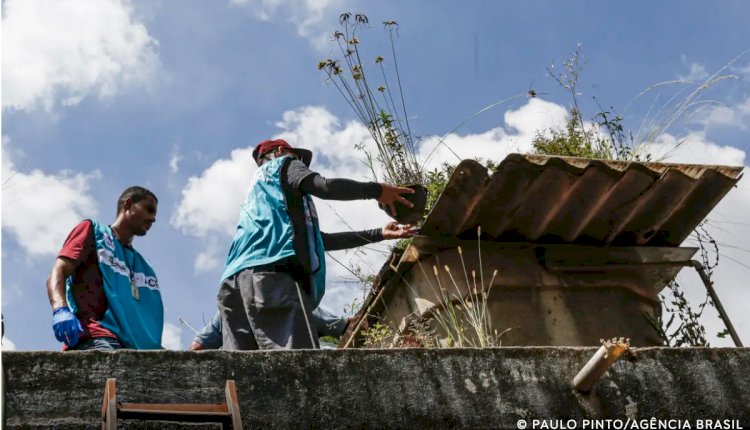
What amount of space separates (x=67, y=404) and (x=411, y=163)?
2.96 m

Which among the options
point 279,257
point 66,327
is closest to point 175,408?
point 66,327

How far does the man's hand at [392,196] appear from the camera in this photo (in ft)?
16.6

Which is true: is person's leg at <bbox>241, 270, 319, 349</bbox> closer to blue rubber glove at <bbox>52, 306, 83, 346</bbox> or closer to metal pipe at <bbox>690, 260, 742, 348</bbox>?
blue rubber glove at <bbox>52, 306, 83, 346</bbox>

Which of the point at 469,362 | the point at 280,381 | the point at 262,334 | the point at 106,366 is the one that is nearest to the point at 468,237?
the point at 262,334

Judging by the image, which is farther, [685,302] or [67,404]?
[685,302]

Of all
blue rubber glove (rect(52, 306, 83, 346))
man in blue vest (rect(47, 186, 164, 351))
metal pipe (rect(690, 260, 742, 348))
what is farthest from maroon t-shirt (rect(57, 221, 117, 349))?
metal pipe (rect(690, 260, 742, 348))

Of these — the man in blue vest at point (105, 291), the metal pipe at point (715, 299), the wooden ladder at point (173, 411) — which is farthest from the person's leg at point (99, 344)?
the metal pipe at point (715, 299)

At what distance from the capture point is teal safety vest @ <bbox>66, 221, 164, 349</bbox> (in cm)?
453

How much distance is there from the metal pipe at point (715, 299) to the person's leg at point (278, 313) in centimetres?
229

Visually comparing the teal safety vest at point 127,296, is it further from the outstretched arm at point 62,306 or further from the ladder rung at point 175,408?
the ladder rung at point 175,408

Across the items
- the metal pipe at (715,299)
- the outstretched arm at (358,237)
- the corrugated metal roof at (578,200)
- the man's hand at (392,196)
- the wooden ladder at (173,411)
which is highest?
the outstretched arm at (358,237)

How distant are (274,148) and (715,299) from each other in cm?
262

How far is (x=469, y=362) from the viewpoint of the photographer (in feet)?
11.5

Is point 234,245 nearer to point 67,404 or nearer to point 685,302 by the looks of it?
point 67,404
